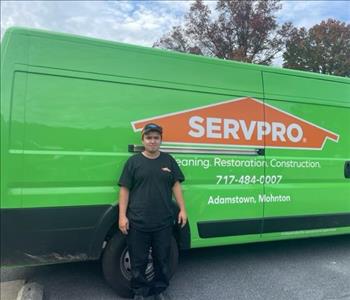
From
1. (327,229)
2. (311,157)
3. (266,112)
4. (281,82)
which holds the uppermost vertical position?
(281,82)

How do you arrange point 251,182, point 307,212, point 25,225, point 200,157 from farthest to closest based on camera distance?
point 307,212 → point 251,182 → point 200,157 → point 25,225

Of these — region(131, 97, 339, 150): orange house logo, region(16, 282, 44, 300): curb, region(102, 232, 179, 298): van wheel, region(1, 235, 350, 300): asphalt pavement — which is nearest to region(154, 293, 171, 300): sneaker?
region(1, 235, 350, 300): asphalt pavement

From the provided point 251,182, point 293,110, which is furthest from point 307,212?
point 293,110

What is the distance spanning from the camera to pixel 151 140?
373 centimetres

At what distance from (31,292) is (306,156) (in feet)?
11.5

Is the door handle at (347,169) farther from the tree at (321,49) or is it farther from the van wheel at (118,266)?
the tree at (321,49)

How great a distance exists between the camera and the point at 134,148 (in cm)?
405

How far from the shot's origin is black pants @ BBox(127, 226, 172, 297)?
3758mm

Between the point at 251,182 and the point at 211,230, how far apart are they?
74 centimetres

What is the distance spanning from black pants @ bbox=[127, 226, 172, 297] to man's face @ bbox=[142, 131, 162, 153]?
2.52 ft

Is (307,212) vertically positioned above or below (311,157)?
below

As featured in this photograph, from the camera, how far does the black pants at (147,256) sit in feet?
12.3

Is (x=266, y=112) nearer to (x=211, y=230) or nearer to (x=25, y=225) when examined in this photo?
(x=211, y=230)

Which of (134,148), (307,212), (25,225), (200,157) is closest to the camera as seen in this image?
(25,225)
